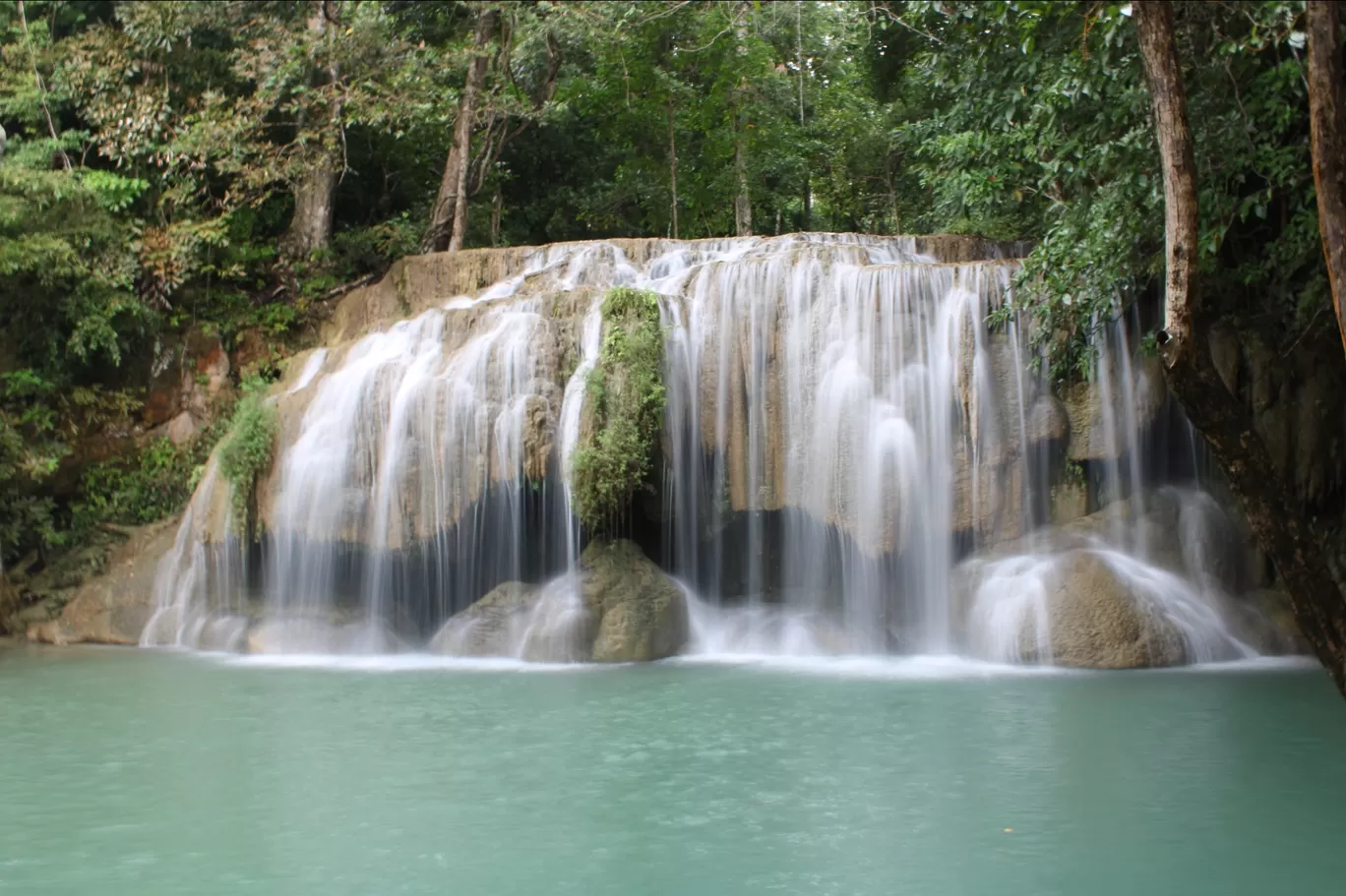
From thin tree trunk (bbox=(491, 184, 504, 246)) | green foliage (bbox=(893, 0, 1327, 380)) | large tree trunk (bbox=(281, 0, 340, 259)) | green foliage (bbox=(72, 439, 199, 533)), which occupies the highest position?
thin tree trunk (bbox=(491, 184, 504, 246))

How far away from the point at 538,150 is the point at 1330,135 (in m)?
17.8

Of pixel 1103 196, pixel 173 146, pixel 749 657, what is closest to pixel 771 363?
pixel 749 657

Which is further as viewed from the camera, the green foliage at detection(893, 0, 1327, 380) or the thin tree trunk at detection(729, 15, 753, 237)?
the thin tree trunk at detection(729, 15, 753, 237)

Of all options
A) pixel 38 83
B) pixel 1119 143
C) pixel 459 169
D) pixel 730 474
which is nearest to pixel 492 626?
pixel 730 474

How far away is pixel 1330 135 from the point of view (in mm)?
5938

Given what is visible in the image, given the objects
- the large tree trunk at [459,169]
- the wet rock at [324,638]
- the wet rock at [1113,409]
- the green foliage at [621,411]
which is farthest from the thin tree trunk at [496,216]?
the wet rock at [1113,409]

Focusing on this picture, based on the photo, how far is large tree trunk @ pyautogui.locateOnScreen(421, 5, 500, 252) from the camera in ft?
58.9

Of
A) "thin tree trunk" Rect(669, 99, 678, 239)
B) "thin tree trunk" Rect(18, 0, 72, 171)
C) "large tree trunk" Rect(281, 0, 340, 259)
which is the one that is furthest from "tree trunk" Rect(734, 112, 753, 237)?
"thin tree trunk" Rect(18, 0, 72, 171)

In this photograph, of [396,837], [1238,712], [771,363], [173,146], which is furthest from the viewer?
[173,146]

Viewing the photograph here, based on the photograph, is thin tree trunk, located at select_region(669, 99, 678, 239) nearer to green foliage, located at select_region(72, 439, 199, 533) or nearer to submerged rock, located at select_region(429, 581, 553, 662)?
green foliage, located at select_region(72, 439, 199, 533)

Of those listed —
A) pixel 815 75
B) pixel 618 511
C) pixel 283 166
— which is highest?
pixel 815 75

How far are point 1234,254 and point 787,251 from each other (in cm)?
435

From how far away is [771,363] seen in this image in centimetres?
1267

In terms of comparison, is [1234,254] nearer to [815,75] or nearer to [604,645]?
[604,645]
